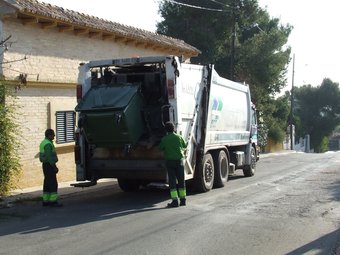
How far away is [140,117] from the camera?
10.6 meters

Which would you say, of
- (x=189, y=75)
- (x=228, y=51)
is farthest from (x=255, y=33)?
(x=189, y=75)

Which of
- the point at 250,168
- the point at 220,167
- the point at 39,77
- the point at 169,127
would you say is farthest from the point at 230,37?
the point at 169,127

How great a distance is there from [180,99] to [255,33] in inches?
1027

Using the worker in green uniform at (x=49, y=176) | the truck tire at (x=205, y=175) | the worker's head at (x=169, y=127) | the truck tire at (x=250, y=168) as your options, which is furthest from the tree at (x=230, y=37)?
the worker in green uniform at (x=49, y=176)

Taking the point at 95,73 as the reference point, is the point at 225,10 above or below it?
above

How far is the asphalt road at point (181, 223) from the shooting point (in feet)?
22.3

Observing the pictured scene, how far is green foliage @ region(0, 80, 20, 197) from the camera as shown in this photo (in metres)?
11.5

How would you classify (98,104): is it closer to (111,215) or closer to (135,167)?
(135,167)

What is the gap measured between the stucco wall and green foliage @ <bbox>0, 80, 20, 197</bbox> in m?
0.88

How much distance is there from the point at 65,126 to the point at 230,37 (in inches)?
784

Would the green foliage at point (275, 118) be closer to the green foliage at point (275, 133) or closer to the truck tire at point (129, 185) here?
the green foliage at point (275, 133)

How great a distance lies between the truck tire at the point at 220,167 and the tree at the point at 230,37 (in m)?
18.3

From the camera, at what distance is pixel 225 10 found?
3106cm

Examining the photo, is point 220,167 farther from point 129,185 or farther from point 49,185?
point 49,185
